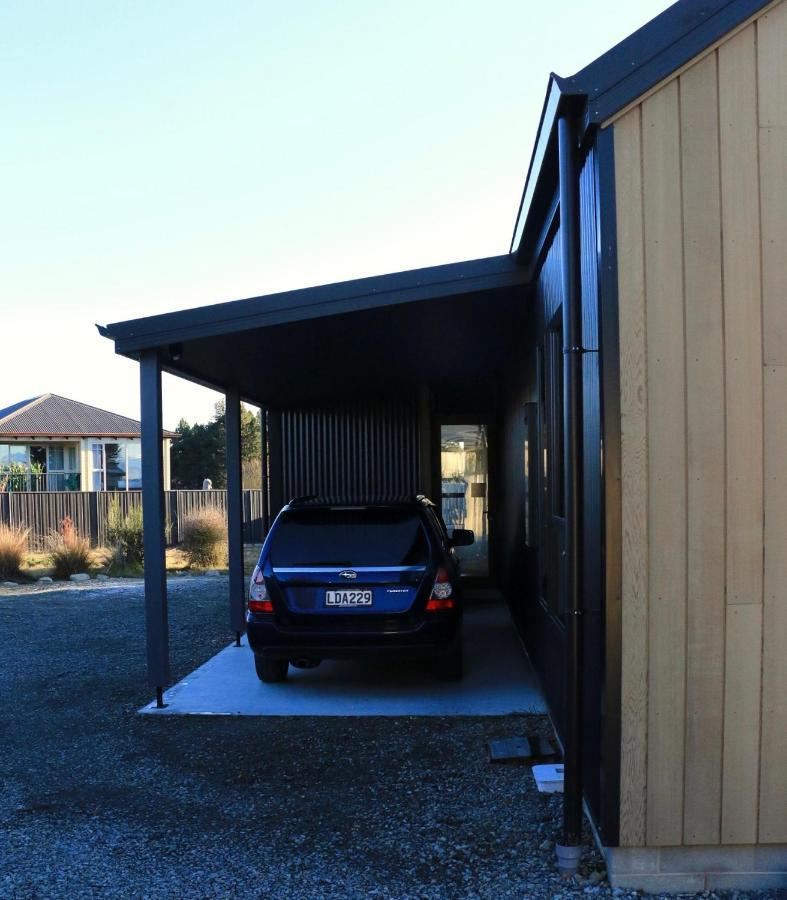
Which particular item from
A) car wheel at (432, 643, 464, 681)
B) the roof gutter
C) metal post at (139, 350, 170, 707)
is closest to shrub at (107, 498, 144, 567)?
metal post at (139, 350, 170, 707)

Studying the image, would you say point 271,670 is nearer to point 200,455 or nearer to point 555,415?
point 555,415

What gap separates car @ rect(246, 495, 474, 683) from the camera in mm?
5875

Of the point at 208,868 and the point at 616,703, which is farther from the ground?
the point at 616,703

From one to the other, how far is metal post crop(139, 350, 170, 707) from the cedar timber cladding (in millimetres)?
3863

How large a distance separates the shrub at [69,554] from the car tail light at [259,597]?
10.4 meters

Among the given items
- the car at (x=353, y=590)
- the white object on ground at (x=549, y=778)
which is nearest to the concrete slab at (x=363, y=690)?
the car at (x=353, y=590)

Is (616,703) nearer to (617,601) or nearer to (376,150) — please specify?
(617,601)

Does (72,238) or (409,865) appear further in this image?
(72,238)

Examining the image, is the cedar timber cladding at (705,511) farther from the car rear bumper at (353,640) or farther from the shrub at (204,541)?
the shrub at (204,541)

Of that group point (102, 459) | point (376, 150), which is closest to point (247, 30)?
point (376, 150)

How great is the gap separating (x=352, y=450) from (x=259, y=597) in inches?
224

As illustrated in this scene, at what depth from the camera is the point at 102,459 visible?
2936 cm

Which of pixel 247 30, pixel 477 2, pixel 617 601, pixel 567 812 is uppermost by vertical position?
pixel 247 30

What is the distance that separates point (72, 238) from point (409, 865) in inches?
611
